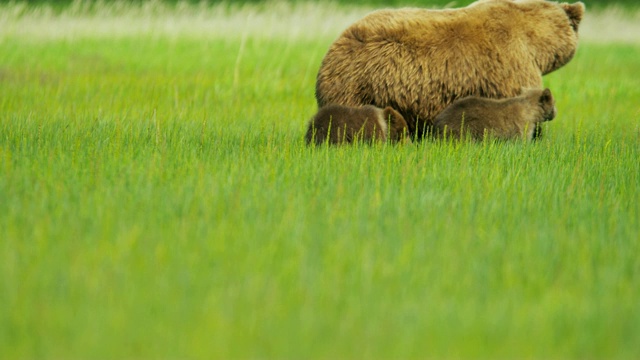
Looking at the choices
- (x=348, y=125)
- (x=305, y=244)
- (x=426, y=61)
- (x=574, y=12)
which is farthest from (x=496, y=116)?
(x=305, y=244)

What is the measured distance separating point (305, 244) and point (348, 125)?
2.61 m

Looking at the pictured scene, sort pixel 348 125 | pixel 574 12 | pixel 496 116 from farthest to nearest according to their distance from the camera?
1. pixel 574 12
2. pixel 496 116
3. pixel 348 125

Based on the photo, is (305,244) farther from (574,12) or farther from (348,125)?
(574,12)

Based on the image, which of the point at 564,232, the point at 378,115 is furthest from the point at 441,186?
the point at 378,115

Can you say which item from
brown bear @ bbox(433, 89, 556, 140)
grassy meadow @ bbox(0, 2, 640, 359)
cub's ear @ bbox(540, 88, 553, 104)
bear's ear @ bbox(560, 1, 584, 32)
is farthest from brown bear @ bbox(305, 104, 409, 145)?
bear's ear @ bbox(560, 1, 584, 32)

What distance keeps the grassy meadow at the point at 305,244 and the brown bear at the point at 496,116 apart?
0.18m

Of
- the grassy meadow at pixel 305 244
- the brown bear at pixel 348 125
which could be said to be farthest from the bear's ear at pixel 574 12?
the brown bear at pixel 348 125

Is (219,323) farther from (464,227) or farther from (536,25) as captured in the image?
(536,25)

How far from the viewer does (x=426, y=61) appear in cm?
648

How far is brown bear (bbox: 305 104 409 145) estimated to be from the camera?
242 inches

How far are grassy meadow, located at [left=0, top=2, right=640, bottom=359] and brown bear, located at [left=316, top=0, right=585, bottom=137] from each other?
1.72ft

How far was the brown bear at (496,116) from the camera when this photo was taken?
249 inches

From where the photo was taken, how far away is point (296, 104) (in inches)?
376

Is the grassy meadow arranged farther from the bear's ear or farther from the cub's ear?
the bear's ear
